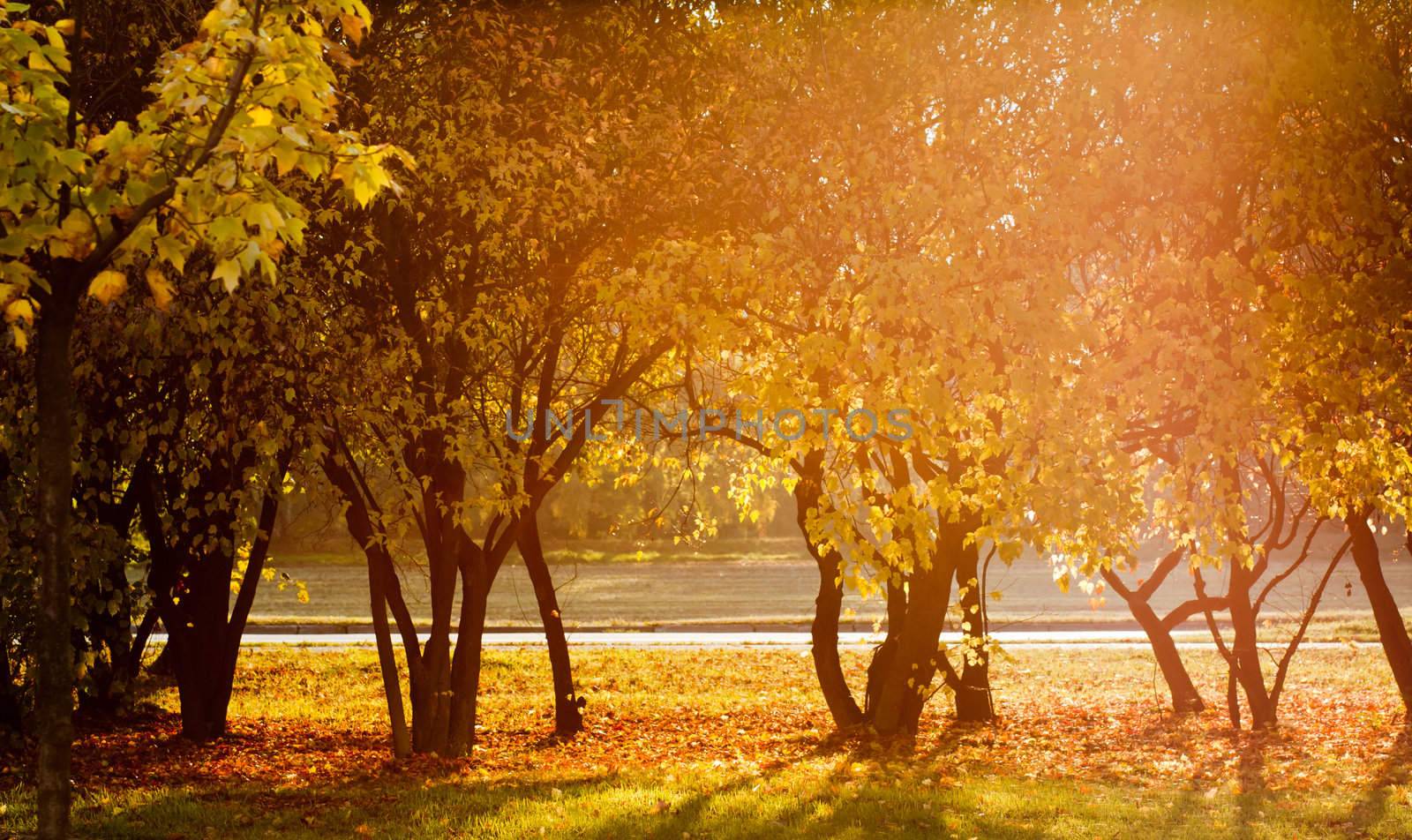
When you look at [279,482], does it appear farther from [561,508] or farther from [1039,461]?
[561,508]

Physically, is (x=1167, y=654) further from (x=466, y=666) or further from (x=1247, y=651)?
(x=466, y=666)

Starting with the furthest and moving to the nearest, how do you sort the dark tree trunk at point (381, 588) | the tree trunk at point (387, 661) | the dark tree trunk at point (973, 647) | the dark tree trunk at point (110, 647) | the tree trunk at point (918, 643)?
1. the tree trunk at point (918, 643)
2. the dark tree trunk at point (973, 647)
3. the dark tree trunk at point (110, 647)
4. the tree trunk at point (387, 661)
5. the dark tree trunk at point (381, 588)

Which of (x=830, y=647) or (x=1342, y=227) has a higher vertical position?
(x=1342, y=227)

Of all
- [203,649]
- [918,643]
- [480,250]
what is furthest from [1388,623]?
[203,649]

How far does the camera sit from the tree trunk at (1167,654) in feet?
40.5

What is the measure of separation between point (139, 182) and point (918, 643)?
8143mm

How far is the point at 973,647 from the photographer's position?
10.8 meters

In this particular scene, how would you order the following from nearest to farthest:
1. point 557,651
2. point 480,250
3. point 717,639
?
point 480,250 → point 557,651 → point 717,639

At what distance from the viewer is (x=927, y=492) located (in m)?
8.29

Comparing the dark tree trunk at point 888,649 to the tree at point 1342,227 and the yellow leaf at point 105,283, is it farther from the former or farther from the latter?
the yellow leaf at point 105,283

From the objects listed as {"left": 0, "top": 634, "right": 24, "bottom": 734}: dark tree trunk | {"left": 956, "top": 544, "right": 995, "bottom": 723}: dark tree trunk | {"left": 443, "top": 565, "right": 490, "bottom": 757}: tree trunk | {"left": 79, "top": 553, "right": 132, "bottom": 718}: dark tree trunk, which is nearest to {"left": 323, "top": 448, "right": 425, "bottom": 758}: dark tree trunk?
{"left": 443, "top": 565, "right": 490, "bottom": 757}: tree trunk

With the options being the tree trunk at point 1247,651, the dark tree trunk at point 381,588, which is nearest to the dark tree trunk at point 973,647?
the tree trunk at point 1247,651

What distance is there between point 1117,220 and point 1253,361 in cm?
138

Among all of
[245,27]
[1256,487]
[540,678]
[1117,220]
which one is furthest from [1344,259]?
[540,678]
